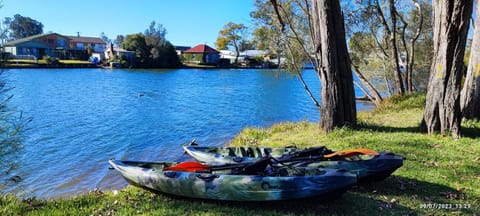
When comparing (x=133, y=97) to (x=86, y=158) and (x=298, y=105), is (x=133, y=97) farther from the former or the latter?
(x=86, y=158)

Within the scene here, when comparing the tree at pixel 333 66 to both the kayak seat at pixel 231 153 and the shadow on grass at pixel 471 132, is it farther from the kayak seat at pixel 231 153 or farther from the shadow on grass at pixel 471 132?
the kayak seat at pixel 231 153

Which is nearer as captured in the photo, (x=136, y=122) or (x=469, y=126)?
(x=469, y=126)

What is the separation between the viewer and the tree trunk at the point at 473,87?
8.37 meters

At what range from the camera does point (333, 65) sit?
8.34m

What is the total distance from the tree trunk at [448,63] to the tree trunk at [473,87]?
108 cm

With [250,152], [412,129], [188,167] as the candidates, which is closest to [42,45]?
[250,152]

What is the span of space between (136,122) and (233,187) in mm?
12491

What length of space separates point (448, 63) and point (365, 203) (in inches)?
190

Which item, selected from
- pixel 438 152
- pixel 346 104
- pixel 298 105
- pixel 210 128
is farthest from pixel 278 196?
pixel 298 105

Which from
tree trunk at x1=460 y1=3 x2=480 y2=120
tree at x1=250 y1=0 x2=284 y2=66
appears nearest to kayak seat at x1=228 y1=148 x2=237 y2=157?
tree trunk at x1=460 y1=3 x2=480 y2=120

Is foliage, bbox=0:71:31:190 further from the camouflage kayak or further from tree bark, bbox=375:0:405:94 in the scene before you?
tree bark, bbox=375:0:405:94

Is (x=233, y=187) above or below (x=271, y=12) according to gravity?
below

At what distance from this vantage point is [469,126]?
826 cm

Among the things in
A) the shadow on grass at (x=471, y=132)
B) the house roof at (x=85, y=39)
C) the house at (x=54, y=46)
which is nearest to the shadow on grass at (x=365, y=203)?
the shadow on grass at (x=471, y=132)
